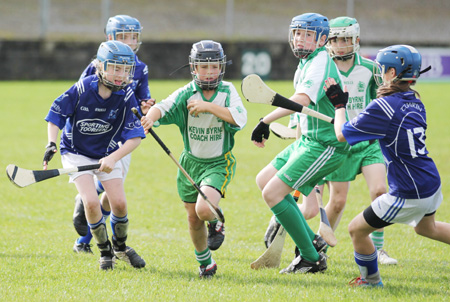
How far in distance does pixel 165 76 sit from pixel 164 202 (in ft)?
43.6

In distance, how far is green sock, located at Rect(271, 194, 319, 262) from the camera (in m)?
4.50

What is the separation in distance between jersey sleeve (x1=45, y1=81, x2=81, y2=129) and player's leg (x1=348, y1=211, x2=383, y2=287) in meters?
2.04

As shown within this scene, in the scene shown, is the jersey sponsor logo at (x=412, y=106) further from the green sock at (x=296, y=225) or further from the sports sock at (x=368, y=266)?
the green sock at (x=296, y=225)

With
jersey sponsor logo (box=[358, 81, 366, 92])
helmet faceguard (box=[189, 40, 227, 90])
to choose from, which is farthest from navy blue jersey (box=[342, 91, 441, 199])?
jersey sponsor logo (box=[358, 81, 366, 92])

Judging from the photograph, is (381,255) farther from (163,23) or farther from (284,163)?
(163,23)

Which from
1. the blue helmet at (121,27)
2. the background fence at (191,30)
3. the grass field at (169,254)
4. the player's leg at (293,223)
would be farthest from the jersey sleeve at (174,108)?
the background fence at (191,30)

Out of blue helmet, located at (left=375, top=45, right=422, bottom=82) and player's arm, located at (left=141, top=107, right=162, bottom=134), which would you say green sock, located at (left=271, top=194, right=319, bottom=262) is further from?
blue helmet, located at (left=375, top=45, right=422, bottom=82)

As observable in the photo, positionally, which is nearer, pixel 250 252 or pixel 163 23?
pixel 250 252

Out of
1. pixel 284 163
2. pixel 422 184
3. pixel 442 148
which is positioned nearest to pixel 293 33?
pixel 284 163

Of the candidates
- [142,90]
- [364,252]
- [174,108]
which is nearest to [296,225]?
[364,252]

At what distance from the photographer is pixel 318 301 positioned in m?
3.86

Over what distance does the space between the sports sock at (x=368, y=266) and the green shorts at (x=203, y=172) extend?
3.45 feet

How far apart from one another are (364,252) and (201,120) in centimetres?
143

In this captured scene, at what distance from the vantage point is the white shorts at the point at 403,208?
3.85 m
